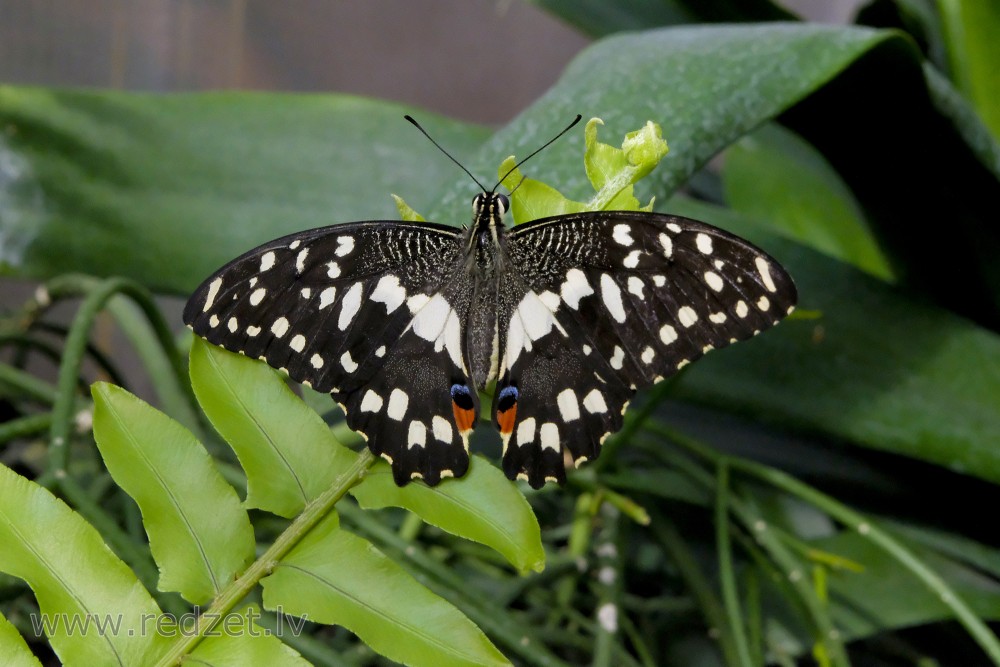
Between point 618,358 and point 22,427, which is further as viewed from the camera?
point 22,427

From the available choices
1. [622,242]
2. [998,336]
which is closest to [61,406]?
[622,242]

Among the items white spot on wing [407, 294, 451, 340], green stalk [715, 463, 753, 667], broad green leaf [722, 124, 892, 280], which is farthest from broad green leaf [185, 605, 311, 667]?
broad green leaf [722, 124, 892, 280]

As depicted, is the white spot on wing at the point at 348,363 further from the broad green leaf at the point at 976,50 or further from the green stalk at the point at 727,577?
the broad green leaf at the point at 976,50

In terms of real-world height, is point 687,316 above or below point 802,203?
below

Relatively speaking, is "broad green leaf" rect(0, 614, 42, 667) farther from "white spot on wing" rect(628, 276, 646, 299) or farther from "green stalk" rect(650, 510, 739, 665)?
"green stalk" rect(650, 510, 739, 665)

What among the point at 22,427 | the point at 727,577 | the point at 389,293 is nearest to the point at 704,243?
the point at 389,293

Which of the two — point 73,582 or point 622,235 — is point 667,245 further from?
point 73,582

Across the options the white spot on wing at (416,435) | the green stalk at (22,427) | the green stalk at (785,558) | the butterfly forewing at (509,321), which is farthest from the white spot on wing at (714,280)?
the green stalk at (22,427)
